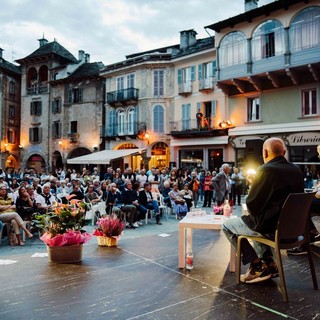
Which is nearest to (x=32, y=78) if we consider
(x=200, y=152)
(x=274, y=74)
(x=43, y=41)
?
(x=43, y=41)

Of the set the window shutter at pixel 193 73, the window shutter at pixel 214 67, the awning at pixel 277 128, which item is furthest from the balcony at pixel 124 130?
the awning at pixel 277 128

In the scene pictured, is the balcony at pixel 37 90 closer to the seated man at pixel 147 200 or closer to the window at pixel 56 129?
the window at pixel 56 129

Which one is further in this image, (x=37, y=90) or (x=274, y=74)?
(x=37, y=90)

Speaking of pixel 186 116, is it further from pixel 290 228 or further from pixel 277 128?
pixel 290 228

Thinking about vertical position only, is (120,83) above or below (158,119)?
above

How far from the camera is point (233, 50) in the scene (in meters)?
20.2

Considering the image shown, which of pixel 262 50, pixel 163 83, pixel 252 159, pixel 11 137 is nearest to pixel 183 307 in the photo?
pixel 252 159

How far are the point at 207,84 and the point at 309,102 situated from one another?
6555mm

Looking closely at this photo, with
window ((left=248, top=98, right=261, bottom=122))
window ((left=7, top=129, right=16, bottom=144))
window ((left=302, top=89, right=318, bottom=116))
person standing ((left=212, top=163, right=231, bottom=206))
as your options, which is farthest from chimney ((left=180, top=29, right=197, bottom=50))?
window ((left=7, top=129, right=16, bottom=144))

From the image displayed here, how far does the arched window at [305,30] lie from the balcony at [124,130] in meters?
11.7

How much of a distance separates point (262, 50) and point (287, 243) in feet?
56.9

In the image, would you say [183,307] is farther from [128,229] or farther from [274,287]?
[128,229]

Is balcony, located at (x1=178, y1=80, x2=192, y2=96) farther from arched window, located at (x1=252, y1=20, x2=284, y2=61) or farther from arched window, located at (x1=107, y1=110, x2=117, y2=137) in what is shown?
arched window, located at (x1=107, y1=110, x2=117, y2=137)

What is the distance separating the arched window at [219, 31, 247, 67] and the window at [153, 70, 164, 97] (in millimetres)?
5913
